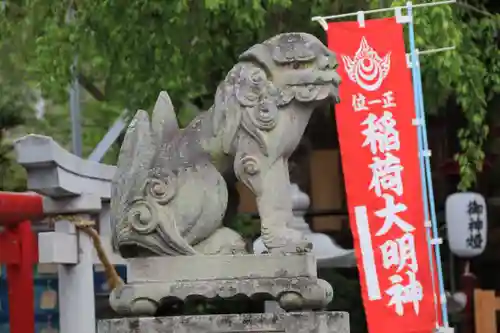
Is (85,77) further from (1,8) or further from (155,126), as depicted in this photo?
(155,126)

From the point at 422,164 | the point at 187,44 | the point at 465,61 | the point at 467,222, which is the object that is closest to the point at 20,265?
the point at 187,44

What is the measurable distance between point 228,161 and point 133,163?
0.47m

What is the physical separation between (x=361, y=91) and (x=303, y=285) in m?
3.78

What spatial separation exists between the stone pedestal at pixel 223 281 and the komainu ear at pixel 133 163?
0.32 metres

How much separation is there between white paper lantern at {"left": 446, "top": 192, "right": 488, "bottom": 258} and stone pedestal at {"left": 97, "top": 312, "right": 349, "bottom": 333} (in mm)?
7215

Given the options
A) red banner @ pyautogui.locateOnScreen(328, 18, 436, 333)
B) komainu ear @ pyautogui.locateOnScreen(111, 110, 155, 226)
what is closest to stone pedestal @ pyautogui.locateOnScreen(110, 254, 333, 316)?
komainu ear @ pyautogui.locateOnScreen(111, 110, 155, 226)

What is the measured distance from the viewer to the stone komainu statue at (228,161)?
5.71 metres

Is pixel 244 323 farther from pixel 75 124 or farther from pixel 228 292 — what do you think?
pixel 75 124

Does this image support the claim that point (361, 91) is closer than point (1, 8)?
Yes

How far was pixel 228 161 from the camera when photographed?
5.88m

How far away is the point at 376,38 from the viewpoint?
9078mm

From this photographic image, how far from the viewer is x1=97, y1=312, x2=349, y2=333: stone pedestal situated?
5.53 meters

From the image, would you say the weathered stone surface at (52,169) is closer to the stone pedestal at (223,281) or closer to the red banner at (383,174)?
the red banner at (383,174)

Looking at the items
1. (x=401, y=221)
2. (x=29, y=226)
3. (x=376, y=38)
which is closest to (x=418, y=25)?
(x=376, y=38)
